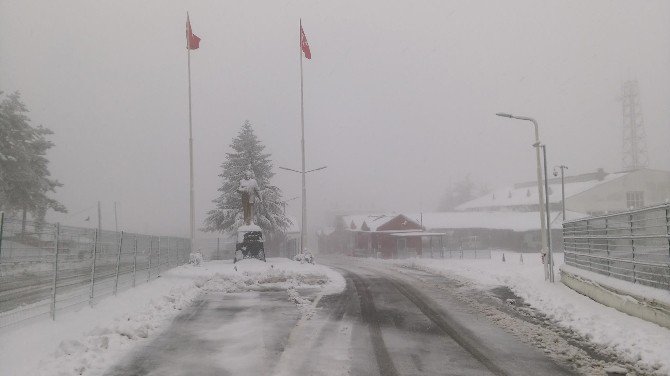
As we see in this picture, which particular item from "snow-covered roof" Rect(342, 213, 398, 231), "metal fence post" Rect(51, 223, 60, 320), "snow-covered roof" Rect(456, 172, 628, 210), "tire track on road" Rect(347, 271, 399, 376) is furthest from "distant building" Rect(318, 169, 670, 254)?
"metal fence post" Rect(51, 223, 60, 320)

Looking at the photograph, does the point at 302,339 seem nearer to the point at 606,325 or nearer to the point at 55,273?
the point at 55,273

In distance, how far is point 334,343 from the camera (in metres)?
8.36

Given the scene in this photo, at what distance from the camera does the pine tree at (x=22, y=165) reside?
119 feet

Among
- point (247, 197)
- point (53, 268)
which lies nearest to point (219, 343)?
point (53, 268)

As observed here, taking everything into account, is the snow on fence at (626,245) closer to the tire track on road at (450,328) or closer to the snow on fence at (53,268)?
the tire track on road at (450,328)

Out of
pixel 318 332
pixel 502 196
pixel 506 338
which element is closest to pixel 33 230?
pixel 318 332

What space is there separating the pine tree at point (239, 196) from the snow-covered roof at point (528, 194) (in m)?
40.6

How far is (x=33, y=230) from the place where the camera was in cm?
923

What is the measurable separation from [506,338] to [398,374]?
3154mm

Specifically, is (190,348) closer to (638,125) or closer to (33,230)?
(33,230)

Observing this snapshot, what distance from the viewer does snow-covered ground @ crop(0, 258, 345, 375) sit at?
6973 mm

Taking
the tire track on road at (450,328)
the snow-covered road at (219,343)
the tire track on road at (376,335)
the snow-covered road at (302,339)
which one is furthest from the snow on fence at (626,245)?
the snow-covered road at (219,343)

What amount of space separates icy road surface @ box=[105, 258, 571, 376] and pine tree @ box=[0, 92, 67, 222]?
1222 inches

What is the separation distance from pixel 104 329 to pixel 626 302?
1009cm
